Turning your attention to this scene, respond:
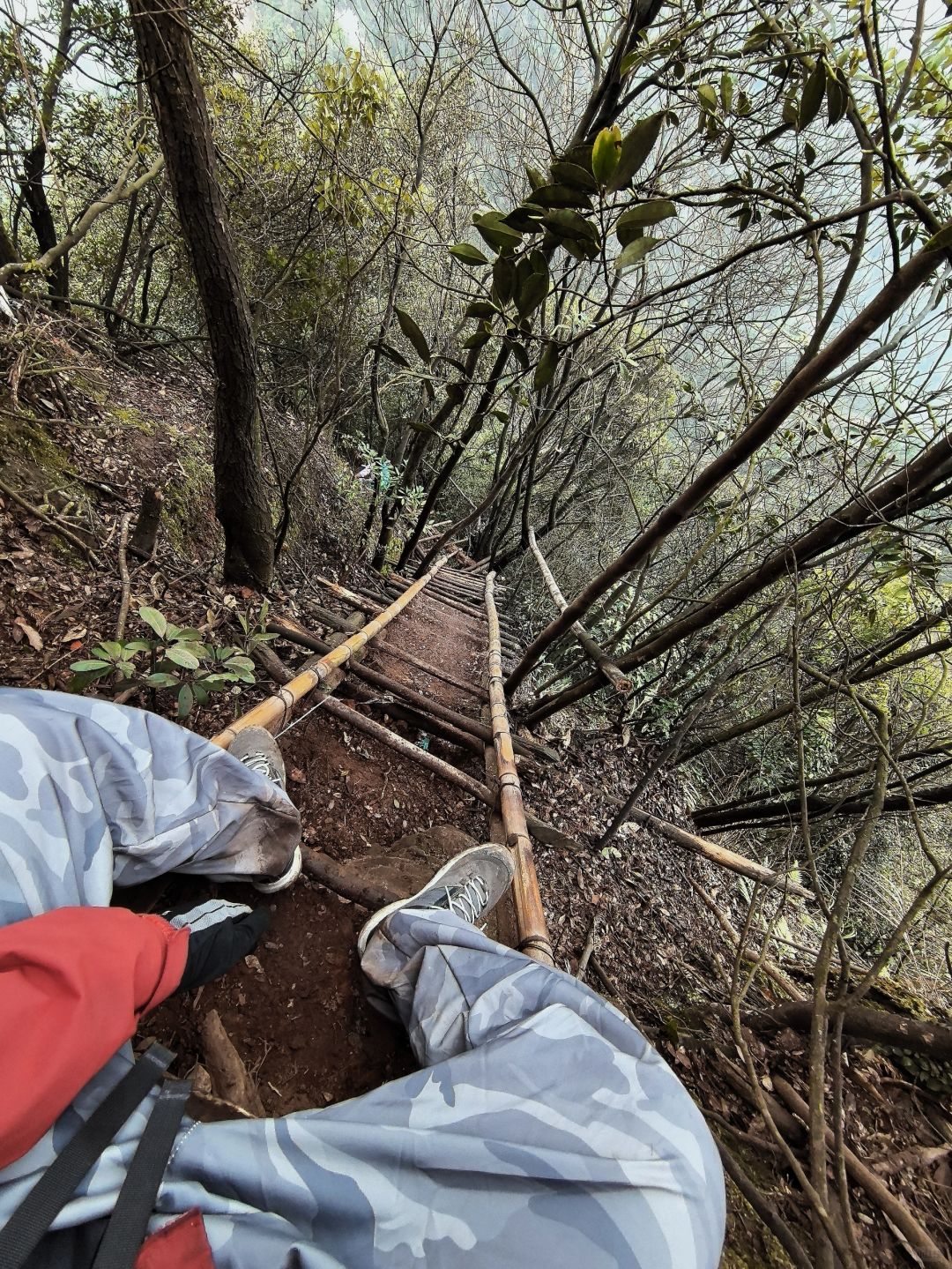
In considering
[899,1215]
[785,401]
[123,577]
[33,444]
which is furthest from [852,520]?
[33,444]

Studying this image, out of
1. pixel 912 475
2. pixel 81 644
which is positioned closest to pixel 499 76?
pixel 912 475

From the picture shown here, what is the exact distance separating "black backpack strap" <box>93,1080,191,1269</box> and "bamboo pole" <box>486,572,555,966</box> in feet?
3.26

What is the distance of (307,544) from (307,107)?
5.22m

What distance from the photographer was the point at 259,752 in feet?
6.66

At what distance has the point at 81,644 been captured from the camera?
8.06 feet

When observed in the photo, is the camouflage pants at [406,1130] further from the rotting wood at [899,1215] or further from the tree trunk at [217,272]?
the tree trunk at [217,272]

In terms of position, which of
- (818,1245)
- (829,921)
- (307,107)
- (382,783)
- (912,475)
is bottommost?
(382,783)

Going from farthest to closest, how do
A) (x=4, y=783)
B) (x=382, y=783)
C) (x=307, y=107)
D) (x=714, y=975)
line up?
(x=307, y=107)
(x=714, y=975)
(x=382, y=783)
(x=4, y=783)

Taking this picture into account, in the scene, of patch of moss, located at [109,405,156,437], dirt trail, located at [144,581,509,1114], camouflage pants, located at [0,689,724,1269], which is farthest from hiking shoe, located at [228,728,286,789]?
patch of moss, located at [109,405,156,437]

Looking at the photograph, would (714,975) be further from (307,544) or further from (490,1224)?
(307,544)

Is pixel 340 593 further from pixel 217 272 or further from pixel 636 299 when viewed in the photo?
pixel 636 299

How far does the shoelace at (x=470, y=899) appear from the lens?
1978mm

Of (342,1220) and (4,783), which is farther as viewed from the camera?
(4,783)

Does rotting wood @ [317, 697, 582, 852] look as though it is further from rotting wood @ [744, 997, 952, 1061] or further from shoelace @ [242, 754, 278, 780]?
rotting wood @ [744, 997, 952, 1061]
